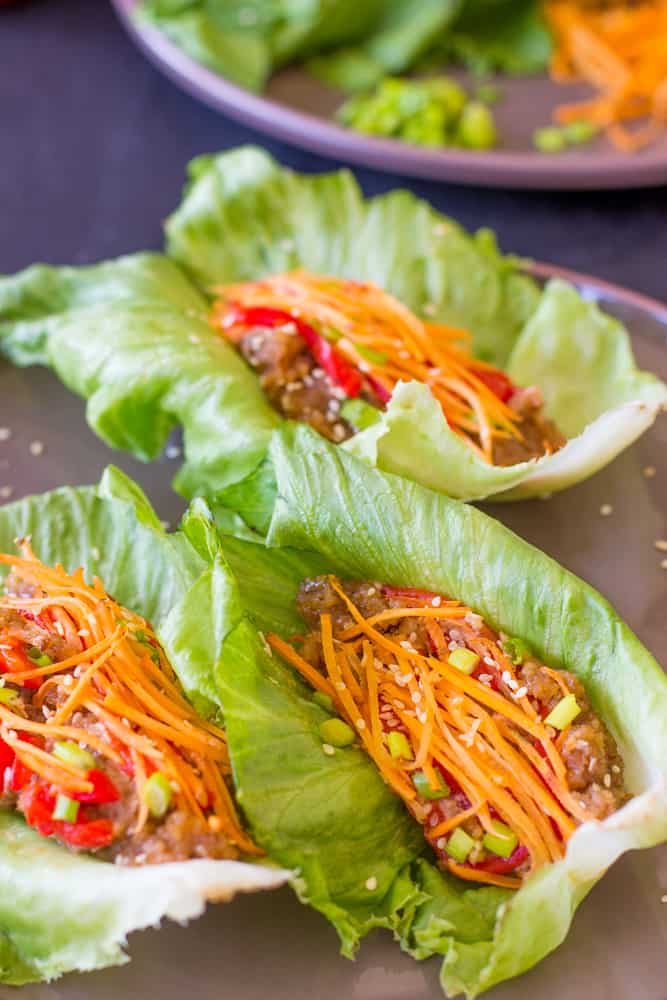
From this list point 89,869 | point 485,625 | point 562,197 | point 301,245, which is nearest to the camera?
point 89,869

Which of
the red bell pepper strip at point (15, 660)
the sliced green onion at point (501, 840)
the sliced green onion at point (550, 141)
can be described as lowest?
the sliced green onion at point (501, 840)

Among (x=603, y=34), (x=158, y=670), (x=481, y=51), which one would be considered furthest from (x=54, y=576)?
(x=603, y=34)

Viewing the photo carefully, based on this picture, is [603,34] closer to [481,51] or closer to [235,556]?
[481,51]

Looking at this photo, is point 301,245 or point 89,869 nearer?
point 89,869

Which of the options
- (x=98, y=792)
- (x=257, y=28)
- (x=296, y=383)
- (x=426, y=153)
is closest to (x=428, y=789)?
(x=98, y=792)

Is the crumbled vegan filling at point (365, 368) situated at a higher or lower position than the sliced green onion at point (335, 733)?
higher

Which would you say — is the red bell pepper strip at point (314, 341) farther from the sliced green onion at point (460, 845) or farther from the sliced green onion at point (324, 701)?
the sliced green onion at point (460, 845)

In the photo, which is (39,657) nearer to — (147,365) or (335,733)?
(335,733)

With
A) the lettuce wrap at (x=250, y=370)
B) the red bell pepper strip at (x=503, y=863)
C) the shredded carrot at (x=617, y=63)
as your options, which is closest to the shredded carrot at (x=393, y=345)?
the lettuce wrap at (x=250, y=370)
